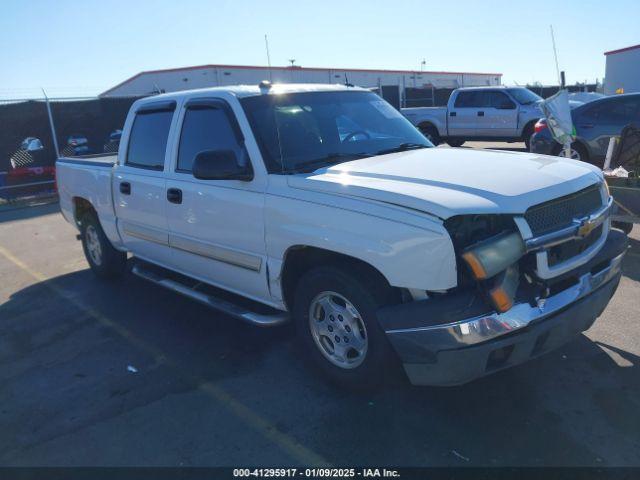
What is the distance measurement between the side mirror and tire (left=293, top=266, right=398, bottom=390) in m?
0.89

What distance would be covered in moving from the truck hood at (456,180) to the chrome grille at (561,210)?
0.05 metres

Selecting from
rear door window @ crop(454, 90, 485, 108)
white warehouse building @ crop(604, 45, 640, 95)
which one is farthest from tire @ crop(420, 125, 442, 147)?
white warehouse building @ crop(604, 45, 640, 95)

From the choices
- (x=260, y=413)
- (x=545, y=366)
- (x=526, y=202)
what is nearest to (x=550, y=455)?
(x=545, y=366)

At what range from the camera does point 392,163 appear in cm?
384

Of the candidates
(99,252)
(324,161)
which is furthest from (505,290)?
(99,252)

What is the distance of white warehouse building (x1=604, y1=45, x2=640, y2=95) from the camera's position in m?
29.8

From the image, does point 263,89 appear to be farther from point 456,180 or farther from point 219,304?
point 456,180

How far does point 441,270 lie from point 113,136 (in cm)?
1644

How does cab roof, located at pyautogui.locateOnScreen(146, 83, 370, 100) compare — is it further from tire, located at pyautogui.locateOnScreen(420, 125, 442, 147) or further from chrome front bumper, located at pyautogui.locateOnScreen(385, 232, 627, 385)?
tire, located at pyautogui.locateOnScreen(420, 125, 442, 147)

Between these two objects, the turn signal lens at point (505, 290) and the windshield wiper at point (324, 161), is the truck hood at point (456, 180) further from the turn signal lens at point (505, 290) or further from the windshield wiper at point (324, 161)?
the turn signal lens at point (505, 290)

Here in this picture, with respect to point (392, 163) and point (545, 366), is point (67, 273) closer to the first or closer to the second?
point (392, 163)

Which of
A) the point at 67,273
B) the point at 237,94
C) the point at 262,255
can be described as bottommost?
the point at 67,273

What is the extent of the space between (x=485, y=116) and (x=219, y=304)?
46.7 feet

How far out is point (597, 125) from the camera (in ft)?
31.7
